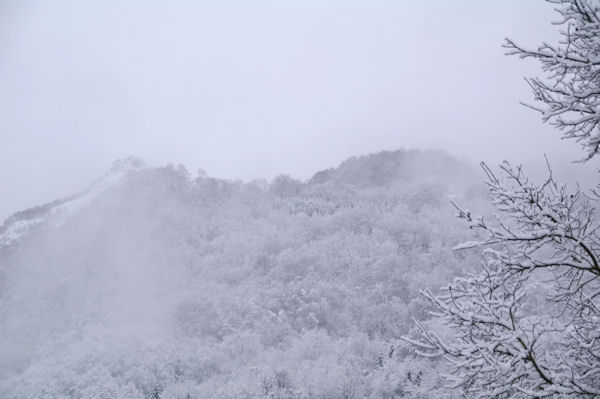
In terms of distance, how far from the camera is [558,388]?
3.10 meters

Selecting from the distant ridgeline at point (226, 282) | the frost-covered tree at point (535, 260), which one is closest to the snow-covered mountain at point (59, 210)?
the distant ridgeline at point (226, 282)

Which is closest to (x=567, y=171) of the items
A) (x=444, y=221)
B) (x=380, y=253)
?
(x=444, y=221)

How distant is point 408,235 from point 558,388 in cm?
3647

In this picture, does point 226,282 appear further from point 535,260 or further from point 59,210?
point 535,260

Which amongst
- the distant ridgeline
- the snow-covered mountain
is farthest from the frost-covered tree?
the snow-covered mountain

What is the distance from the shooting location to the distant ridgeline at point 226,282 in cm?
2356

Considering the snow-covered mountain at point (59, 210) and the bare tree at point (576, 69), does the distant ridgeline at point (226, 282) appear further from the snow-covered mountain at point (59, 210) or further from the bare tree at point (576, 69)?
the bare tree at point (576, 69)

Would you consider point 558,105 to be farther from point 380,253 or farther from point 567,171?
point 567,171

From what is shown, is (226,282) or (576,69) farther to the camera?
(226,282)

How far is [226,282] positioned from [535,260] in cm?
3371

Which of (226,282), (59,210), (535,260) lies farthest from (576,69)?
(59,210)

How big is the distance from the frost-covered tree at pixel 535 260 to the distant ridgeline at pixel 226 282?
14.0 m

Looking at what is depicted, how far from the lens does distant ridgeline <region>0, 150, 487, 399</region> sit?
77.3ft

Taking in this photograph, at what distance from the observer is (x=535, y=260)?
3.55 meters
